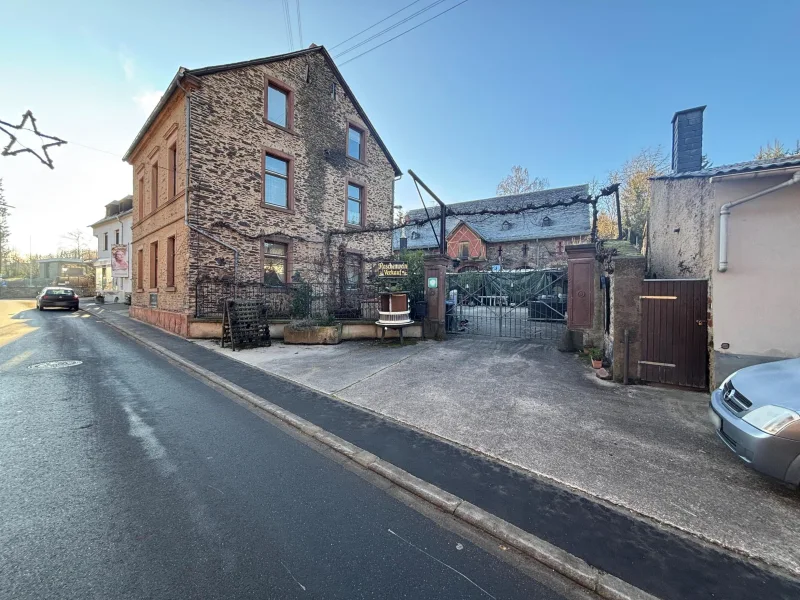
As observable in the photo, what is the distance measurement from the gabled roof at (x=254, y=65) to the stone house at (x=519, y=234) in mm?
12042

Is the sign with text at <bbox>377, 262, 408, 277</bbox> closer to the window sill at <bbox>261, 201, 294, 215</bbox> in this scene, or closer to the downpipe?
the window sill at <bbox>261, 201, 294, 215</bbox>

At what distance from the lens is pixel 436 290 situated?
10.6 meters

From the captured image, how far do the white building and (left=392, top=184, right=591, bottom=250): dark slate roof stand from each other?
24.6 m

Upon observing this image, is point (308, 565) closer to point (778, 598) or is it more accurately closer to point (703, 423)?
point (778, 598)

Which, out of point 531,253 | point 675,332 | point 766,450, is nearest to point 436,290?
point 675,332

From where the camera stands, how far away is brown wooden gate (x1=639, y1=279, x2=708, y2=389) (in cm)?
585

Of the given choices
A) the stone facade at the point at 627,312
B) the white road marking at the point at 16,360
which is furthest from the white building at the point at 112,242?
the stone facade at the point at 627,312

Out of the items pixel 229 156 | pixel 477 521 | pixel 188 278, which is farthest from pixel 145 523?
pixel 229 156

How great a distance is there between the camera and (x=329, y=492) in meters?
3.08

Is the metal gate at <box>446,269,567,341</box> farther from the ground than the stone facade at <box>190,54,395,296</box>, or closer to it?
closer to it

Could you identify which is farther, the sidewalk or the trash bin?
the trash bin

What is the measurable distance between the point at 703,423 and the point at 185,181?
14902 millimetres

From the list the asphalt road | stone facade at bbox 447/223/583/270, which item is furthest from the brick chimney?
stone facade at bbox 447/223/583/270

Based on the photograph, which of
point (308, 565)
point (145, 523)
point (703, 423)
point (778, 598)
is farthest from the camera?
point (703, 423)
